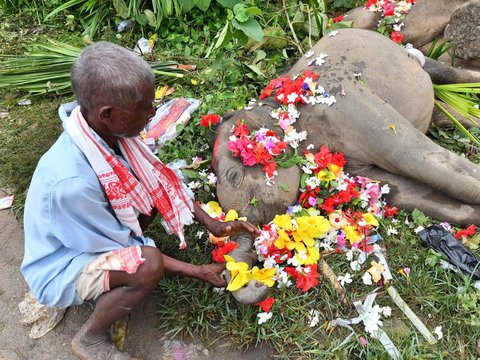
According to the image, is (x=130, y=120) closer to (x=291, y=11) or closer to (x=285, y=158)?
(x=285, y=158)

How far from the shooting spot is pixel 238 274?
2689mm

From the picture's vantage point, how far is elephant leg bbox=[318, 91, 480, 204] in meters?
Answer: 3.23

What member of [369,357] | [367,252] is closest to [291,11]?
[367,252]

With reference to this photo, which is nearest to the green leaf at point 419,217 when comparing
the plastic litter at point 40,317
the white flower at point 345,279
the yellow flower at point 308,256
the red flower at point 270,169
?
the white flower at point 345,279

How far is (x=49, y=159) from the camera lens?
227 centimetres

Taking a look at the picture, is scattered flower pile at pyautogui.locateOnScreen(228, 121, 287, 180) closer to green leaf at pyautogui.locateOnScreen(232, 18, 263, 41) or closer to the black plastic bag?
green leaf at pyautogui.locateOnScreen(232, 18, 263, 41)

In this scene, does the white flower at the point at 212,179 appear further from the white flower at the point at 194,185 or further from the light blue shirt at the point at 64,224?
the light blue shirt at the point at 64,224

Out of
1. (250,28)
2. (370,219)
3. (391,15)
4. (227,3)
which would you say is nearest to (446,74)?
(391,15)

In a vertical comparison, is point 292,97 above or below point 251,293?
above

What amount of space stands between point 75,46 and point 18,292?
278 centimetres

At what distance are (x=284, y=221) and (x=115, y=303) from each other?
3.85 ft


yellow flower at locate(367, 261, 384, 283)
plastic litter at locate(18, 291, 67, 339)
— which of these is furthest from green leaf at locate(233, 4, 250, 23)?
plastic litter at locate(18, 291, 67, 339)

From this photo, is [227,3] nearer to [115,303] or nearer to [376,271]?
[376,271]

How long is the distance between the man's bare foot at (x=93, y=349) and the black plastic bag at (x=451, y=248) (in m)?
2.06
